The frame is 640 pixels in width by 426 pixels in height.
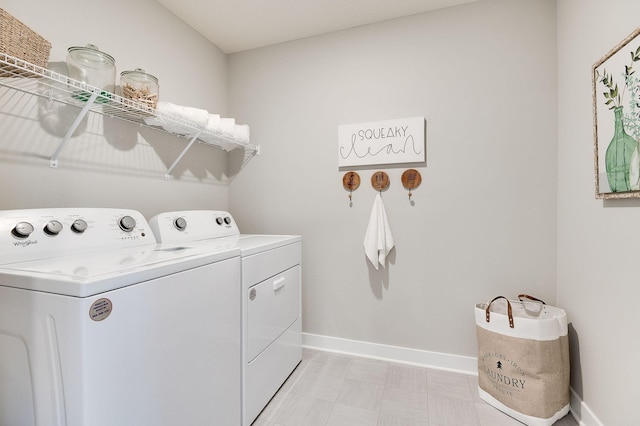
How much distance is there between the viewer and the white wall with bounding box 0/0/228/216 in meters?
1.16

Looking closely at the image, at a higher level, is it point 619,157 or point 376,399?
point 619,157

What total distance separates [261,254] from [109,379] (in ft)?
2.59

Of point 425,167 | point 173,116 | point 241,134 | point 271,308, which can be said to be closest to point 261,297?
point 271,308

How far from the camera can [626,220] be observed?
1.10 meters

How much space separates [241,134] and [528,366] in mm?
2107

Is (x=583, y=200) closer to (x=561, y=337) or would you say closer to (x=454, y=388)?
(x=561, y=337)

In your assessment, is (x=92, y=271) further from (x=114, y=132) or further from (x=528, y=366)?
(x=528, y=366)

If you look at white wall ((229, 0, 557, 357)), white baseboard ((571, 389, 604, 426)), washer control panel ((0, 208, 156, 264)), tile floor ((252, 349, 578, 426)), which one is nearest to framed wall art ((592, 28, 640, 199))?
white wall ((229, 0, 557, 357))

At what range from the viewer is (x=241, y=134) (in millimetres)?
2031

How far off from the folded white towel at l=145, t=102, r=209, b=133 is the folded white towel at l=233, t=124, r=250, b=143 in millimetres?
282

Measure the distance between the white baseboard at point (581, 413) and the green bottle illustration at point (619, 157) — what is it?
1.00m

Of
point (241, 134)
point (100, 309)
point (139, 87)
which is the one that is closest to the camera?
point (100, 309)

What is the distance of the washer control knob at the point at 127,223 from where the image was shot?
4.25 ft

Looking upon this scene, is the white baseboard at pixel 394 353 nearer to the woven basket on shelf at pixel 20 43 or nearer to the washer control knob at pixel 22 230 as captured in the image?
the washer control knob at pixel 22 230
